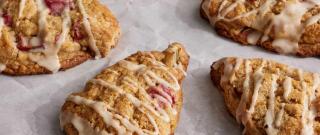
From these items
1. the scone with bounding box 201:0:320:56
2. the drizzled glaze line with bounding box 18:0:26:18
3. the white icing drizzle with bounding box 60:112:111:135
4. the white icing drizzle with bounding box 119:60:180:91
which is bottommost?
the white icing drizzle with bounding box 60:112:111:135

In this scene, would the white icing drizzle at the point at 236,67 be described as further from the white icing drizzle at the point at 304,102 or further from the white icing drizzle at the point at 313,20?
the white icing drizzle at the point at 313,20

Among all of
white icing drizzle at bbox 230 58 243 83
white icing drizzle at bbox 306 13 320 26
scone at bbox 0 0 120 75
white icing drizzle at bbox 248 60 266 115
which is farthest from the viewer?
white icing drizzle at bbox 306 13 320 26

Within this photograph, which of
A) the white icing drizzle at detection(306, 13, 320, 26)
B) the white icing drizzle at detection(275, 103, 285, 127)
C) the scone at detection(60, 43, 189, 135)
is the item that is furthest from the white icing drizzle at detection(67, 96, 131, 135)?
the white icing drizzle at detection(306, 13, 320, 26)

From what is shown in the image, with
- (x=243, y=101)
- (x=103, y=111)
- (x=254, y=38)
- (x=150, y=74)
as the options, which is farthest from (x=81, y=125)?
(x=254, y=38)

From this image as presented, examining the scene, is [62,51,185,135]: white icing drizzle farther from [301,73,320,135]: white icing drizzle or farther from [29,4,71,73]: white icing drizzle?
[301,73,320,135]: white icing drizzle

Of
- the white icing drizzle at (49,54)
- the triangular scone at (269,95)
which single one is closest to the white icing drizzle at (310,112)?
the triangular scone at (269,95)


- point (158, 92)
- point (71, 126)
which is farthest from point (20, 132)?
point (158, 92)

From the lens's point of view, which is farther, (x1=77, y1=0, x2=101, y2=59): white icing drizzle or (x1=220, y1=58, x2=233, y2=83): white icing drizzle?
(x1=77, y1=0, x2=101, y2=59): white icing drizzle

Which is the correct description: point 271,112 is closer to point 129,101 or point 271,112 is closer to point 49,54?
point 129,101
